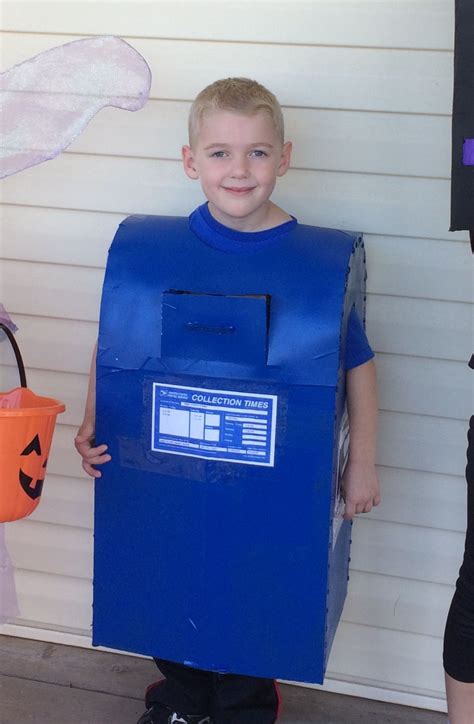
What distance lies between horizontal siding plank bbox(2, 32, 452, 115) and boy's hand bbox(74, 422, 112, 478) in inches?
33.1

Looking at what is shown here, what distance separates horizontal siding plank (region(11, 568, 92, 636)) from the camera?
2625mm

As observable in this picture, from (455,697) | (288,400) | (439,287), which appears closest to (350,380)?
(288,400)

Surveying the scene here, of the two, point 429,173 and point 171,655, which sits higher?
point 429,173

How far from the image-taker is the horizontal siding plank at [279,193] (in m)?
2.21

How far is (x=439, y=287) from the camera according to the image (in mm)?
2240

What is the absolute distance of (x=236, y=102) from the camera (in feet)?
6.30

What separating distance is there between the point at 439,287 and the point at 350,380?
383 mm

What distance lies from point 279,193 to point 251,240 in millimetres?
366

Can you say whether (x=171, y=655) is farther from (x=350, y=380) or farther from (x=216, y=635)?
(x=350, y=380)

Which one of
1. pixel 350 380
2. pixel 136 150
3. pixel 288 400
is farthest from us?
pixel 136 150

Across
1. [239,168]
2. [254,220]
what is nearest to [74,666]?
[254,220]

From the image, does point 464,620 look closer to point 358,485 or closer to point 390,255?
point 358,485

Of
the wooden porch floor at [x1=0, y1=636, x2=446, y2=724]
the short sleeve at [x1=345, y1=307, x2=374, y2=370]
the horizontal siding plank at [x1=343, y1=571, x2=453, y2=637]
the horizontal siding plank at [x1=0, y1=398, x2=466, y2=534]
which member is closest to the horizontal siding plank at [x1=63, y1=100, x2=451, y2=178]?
the short sleeve at [x1=345, y1=307, x2=374, y2=370]

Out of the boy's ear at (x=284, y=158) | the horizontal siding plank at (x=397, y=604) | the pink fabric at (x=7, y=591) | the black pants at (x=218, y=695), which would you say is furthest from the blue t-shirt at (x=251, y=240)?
the pink fabric at (x=7, y=591)
